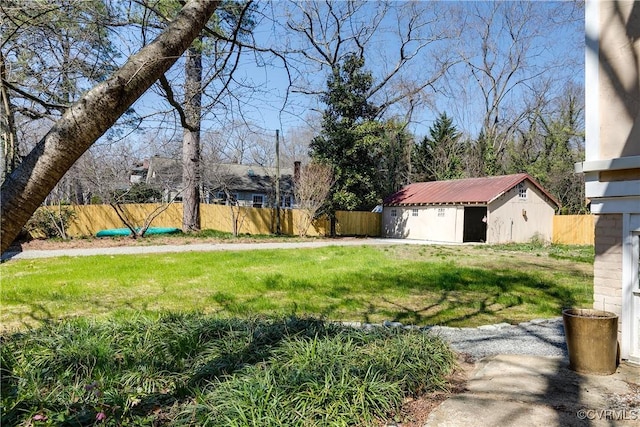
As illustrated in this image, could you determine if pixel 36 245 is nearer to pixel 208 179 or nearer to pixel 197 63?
pixel 208 179

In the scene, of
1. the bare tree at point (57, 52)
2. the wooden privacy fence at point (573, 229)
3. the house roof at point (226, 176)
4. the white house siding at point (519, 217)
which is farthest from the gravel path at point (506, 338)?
the wooden privacy fence at point (573, 229)

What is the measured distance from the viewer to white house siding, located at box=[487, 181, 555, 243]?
20578 millimetres

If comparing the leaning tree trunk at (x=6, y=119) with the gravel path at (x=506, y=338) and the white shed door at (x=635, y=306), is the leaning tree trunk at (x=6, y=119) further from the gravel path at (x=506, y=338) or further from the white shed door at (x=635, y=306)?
the white shed door at (x=635, y=306)

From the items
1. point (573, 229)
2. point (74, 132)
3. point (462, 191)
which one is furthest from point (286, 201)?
point (74, 132)

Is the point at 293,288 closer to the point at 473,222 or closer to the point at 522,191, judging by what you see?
the point at 522,191

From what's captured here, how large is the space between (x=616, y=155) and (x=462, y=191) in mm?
18743

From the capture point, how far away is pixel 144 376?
3320 mm

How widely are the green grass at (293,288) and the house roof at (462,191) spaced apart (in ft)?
29.7

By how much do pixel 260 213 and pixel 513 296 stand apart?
56.6ft

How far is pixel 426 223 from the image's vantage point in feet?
76.5

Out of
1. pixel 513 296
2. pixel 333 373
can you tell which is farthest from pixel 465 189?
pixel 333 373

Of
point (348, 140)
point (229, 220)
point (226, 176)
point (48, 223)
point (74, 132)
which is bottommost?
point (48, 223)

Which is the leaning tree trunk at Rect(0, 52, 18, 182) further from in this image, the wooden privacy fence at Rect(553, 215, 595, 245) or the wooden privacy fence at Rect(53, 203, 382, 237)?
the wooden privacy fence at Rect(553, 215, 595, 245)

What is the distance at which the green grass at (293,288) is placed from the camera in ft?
20.0
